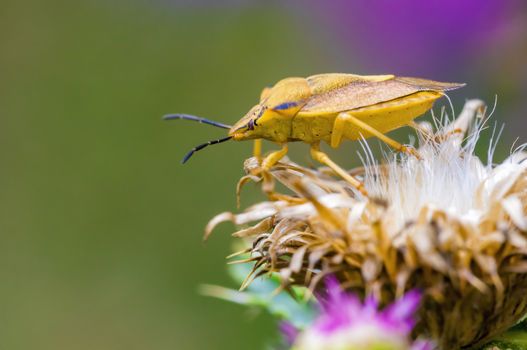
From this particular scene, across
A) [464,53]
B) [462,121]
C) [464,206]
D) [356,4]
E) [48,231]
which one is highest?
[356,4]

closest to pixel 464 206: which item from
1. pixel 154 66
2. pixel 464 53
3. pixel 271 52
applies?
pixel 464 53

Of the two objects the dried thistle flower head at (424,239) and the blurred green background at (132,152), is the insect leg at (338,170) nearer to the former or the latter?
the dried thistle flower head at (424,239)

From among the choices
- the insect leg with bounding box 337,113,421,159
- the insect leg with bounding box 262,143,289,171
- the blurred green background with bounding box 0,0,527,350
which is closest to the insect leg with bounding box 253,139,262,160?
the insect leg with bounding box 262,143,289,171

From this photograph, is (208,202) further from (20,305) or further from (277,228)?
(277,228)

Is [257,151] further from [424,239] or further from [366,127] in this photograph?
[424,239]

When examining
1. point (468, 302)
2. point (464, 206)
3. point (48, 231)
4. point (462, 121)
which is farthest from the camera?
point (48, 231)

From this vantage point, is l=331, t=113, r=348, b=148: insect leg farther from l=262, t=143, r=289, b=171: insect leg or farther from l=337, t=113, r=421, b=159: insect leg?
l=262, t=143, r=289, b=171: insect leg
